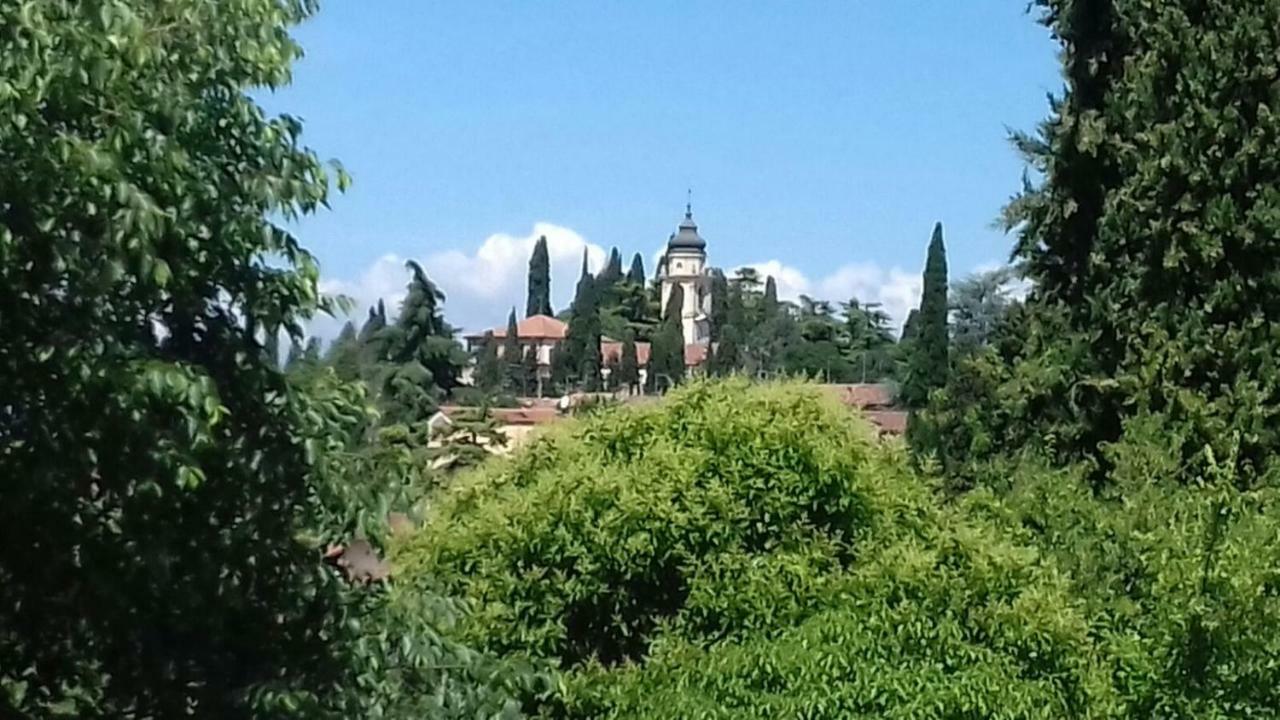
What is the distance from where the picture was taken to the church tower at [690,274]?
9288 cm

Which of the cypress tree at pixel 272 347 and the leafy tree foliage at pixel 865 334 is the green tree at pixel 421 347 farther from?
the leafy tree foliage at pixel 865 334

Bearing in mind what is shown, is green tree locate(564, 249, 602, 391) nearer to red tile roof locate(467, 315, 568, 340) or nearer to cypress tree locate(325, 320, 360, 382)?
red tile roof locate(467, 315, 568, 340)

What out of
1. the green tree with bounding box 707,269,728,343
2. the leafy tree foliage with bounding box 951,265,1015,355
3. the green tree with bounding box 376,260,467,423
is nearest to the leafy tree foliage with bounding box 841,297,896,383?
the green tree with bounding box 707,269,728,343

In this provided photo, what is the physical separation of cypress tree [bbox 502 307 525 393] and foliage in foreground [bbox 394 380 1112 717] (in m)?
39.3

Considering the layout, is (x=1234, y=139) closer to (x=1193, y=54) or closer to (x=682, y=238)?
(x=1193, y=54)

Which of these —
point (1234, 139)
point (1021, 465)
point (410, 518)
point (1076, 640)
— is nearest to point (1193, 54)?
point (1234, 139)

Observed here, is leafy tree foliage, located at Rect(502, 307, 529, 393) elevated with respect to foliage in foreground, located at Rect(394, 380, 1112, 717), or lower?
elevated

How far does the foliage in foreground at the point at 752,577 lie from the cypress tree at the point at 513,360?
39.3 m

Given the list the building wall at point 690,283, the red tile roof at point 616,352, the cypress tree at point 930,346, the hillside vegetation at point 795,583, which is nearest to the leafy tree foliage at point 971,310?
the cypress tree at point 930,346

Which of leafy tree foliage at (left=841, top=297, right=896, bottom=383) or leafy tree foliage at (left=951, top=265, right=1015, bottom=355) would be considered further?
leafy tree foliage at (left=841, top=297, right=896, bottom=383)

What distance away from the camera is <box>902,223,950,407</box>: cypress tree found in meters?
30.6

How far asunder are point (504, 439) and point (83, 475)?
360 inches

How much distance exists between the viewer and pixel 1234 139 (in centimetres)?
1009

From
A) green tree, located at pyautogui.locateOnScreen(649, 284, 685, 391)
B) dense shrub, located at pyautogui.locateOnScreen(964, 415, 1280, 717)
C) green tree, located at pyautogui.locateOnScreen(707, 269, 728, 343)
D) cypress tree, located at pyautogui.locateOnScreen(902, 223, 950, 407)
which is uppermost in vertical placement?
green tree, located at pyautogui.locateOnScreen(707, 269, 728, 343)
